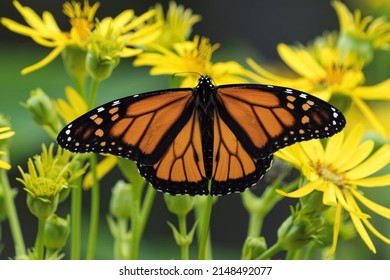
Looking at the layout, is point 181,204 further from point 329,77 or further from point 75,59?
point 329,77

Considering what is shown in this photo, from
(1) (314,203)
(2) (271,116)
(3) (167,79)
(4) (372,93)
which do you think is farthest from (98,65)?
(3) (167,79)

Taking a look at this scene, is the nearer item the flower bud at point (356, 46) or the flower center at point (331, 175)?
the flower center at point (331, 175)

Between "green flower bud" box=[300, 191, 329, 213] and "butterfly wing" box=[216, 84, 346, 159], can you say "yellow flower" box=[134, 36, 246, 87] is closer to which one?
"butterfly wing" box=[216, 84, 346, 159]

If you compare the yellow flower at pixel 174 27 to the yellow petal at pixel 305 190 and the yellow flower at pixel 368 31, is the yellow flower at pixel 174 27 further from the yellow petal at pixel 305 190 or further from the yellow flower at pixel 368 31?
the yellow petal at pixel 305 190

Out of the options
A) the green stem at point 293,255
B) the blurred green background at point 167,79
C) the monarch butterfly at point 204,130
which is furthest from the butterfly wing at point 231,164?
A: the blurred green background at point 167,79

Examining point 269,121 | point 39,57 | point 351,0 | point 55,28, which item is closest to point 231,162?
point 269,121

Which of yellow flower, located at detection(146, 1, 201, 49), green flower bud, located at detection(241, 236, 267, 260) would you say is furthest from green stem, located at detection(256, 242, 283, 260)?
yellow flower, located at detection(146, 1, 201, 49)
